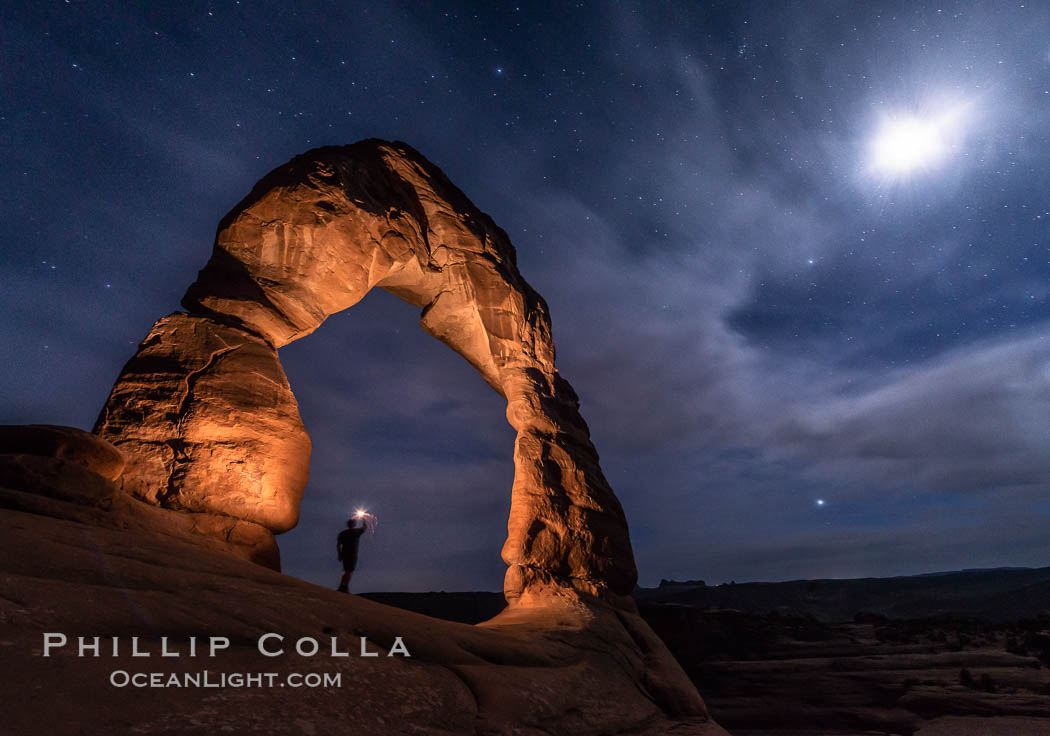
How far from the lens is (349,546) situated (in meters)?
8.88

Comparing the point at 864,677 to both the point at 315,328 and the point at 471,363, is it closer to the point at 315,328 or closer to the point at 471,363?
the point at 471,363

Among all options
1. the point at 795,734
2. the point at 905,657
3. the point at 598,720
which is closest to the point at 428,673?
the point at 598,720

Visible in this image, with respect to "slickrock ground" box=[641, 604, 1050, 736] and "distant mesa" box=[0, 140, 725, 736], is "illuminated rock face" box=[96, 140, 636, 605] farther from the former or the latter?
"slickrock ground" box=[641, 604, 1050, 736]

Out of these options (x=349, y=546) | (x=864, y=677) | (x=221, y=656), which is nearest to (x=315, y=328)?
(x=349, y=546)

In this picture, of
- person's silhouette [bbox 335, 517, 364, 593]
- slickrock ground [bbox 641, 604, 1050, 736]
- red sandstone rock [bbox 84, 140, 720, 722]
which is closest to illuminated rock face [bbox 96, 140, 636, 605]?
red sandstone rock [bbox 84, 140, 720, 722]

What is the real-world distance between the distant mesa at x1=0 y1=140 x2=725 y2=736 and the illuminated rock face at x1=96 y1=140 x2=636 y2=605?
0.10 ft

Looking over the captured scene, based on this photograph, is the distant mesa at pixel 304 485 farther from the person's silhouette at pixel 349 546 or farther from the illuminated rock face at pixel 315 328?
the person's silhouette at pixel 349 546

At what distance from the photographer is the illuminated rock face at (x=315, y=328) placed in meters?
5.91

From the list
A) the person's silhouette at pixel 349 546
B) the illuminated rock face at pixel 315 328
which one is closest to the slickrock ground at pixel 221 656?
the illuminated rock face at pixel 315 328

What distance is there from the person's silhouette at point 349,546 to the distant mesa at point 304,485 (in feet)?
8.27

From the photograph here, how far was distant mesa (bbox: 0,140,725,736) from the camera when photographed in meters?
3.04

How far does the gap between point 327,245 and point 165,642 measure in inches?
245

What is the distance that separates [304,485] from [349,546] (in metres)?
2.66

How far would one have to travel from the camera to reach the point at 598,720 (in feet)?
14.6
